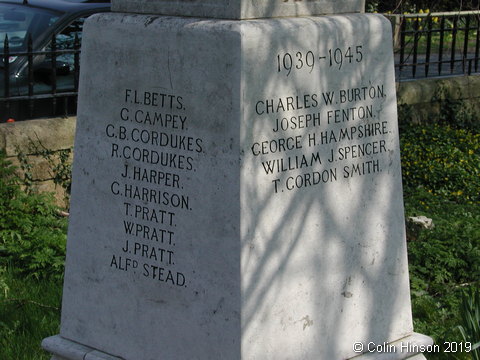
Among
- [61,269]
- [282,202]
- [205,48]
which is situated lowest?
[61,269]

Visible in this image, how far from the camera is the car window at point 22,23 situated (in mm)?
7539

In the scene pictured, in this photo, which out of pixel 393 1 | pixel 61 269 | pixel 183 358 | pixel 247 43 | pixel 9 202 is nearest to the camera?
pixel 247 43

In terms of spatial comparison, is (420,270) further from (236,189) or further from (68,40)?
(68,40)

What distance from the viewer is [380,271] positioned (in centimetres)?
375

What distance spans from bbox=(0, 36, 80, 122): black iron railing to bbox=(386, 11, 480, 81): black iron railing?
3.42m

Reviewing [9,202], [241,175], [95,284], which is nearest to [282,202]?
[241,175]

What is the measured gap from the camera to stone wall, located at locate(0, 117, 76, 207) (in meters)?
6.74

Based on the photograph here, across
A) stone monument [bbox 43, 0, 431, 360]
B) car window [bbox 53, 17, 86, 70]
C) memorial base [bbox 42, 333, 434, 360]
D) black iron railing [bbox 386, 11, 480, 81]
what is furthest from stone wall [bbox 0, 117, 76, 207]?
black iron railing [bbox 386, 11, 480, 81]

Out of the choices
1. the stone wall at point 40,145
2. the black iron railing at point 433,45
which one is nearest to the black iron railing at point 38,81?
the stone wall at point 40,145

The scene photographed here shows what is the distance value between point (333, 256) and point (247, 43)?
0.93 meters

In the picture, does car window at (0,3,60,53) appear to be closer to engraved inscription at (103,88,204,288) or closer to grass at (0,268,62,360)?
grass at (0,268,62,360)

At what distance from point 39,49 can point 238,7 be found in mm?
4565

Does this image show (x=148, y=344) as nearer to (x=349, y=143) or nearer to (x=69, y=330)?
(x=69, y=330)

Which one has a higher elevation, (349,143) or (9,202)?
(349,143)
